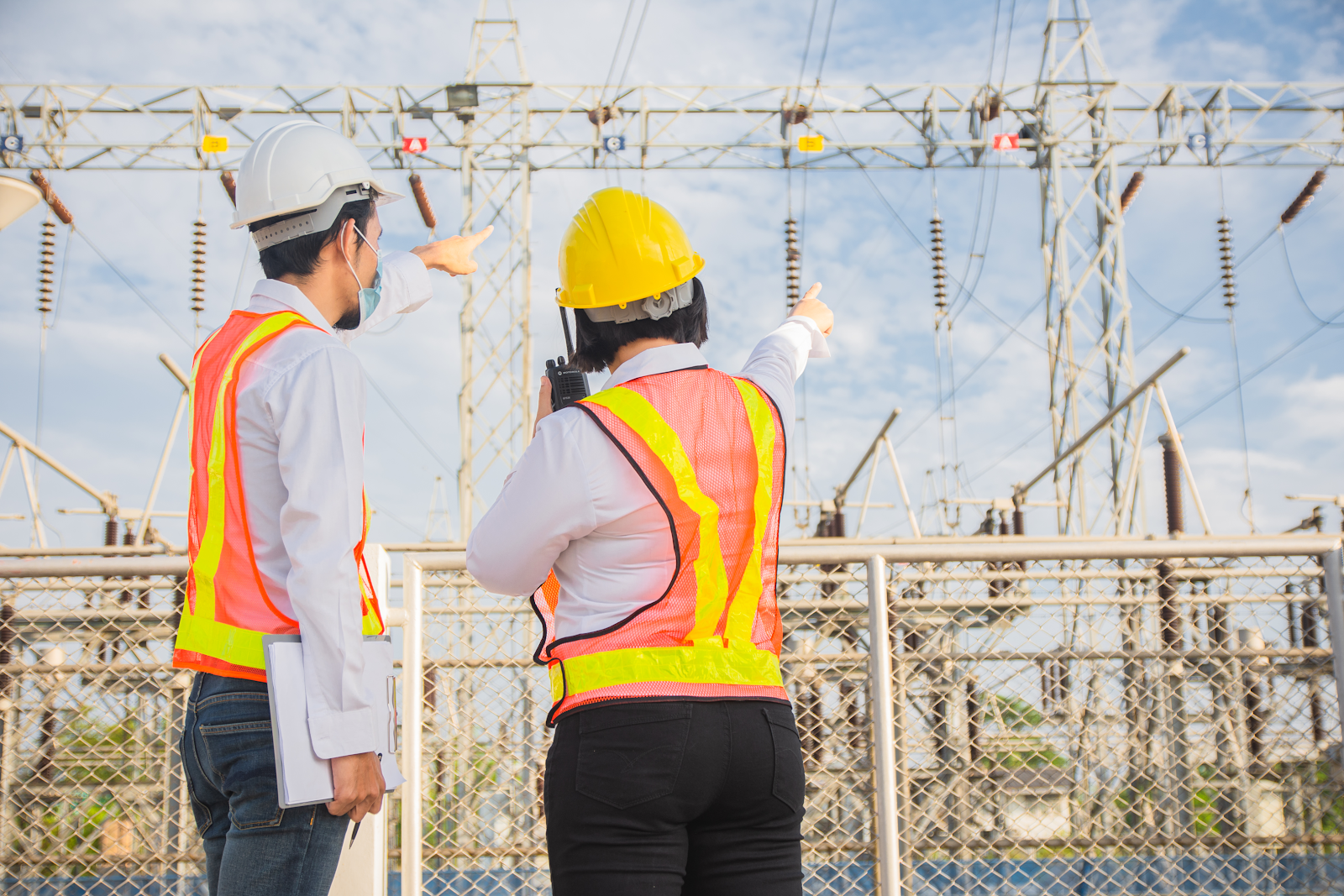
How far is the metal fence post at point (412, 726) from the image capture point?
117 inches

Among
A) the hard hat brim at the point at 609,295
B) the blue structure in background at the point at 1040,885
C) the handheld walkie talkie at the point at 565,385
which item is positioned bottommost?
the blue structure in background at the point at 1040,885

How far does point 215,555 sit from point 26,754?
2131mm

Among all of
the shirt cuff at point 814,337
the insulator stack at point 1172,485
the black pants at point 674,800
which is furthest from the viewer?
the insulator stack at point 1172,485

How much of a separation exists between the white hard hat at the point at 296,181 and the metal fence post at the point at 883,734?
1.94 m

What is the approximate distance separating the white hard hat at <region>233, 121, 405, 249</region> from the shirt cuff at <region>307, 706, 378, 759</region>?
0.87 metres

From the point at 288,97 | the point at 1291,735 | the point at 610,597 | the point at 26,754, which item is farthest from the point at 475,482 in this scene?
the point at 610,597

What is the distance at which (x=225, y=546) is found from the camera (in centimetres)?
171

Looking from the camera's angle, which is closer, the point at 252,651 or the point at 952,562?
the point at 252,651

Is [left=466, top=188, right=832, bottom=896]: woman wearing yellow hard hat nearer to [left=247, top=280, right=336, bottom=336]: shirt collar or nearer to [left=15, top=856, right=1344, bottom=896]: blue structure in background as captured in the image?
[left=247, top=280, right=336, bottom=336]: shirt collar

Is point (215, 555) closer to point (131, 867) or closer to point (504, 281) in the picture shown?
point (131, 867)

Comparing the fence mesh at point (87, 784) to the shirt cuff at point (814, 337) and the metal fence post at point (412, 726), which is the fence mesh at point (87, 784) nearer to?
the metal fence post at point (412, 726)

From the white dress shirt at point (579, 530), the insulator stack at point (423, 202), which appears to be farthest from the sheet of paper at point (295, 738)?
the insulator stack at point (423, 202)

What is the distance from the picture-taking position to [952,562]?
10.9ft

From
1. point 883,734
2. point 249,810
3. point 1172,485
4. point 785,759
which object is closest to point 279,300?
point 249,810
